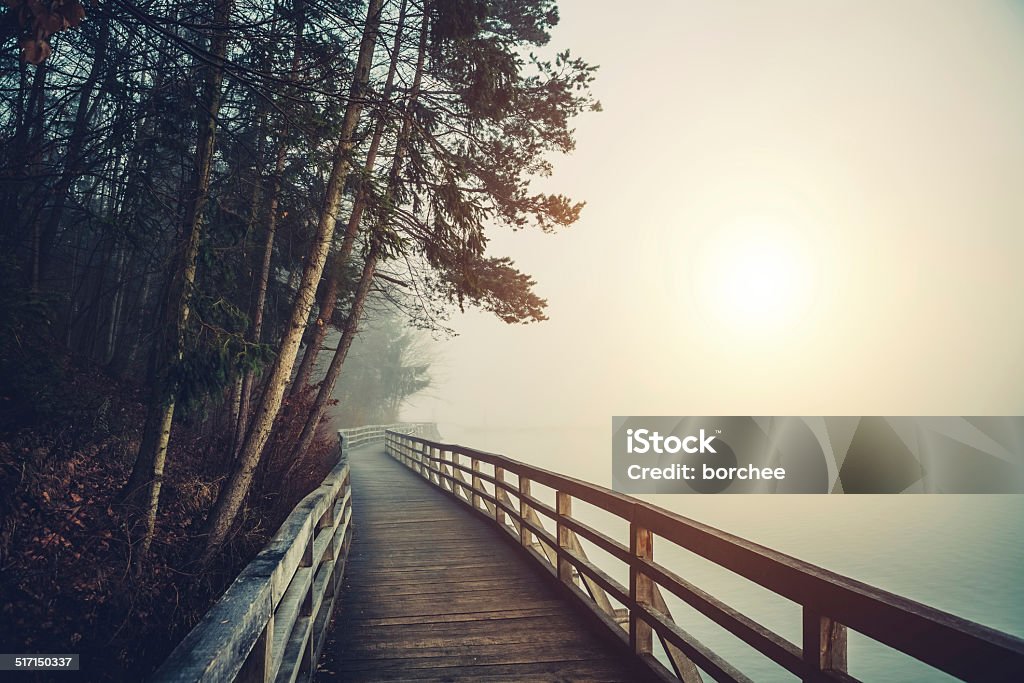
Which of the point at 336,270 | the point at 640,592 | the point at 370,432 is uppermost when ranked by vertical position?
the point at 336,270

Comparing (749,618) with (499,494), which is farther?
(499,494)

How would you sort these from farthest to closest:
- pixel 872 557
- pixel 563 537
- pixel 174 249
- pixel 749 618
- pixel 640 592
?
1. pixel 872 557
2. pixel 174 249
3. pixel 563 537
4. pixel 640 592
5. pixel 749 618

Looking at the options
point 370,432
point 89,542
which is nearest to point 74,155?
point 89,542

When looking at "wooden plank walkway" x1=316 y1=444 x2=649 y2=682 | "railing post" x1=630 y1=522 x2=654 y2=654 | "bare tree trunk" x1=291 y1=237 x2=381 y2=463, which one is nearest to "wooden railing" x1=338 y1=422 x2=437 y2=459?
"bare tree trunk" x1=291 y1=237 x2=381 y2=463

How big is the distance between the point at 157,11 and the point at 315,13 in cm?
139

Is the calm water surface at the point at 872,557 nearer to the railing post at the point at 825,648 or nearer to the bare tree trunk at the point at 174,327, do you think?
the bare tree trunk at the point at 174,327

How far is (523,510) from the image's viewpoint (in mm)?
7523

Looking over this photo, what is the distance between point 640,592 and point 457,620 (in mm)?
1982

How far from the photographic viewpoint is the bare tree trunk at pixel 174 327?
6.65 metres

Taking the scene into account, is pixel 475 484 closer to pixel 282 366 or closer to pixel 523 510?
pixel 523 510

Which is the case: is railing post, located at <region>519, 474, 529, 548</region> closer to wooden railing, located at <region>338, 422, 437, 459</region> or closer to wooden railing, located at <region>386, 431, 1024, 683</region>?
wooden railing, located at <region>386, 431, 1024, 683</region>

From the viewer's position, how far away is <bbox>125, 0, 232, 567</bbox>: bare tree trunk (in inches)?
262

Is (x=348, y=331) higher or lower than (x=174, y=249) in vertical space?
lower

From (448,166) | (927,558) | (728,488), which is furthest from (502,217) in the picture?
(728,488)
